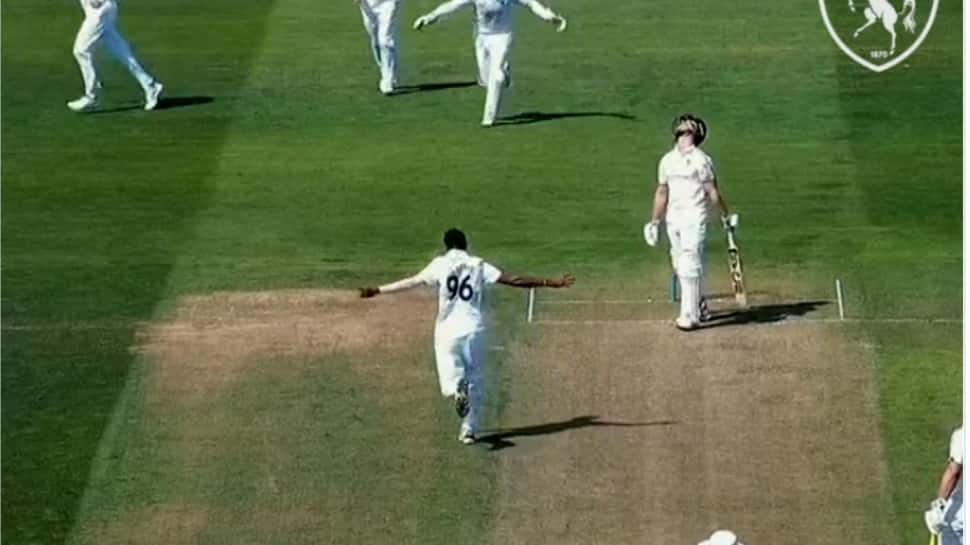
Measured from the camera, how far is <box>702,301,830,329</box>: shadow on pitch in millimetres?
20578

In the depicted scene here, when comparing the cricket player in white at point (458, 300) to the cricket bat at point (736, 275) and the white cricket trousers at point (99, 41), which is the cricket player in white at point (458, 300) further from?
the white cricket trousers at point (99, 41)

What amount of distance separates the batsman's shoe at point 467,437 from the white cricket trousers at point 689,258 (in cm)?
236

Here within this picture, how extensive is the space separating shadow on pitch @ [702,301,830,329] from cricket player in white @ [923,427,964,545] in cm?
448

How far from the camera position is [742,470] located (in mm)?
18203

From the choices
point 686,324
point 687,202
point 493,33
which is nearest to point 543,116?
point 493,33

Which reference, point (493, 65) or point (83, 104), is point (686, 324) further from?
point (83, 104)

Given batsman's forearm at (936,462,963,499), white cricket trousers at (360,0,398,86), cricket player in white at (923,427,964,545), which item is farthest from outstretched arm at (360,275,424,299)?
white cricket trousers at (360,0,398,86)

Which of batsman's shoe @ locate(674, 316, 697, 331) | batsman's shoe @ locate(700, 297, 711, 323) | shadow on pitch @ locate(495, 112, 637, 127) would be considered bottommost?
shadow on pitch @ locate(495, 112, 637, 127)

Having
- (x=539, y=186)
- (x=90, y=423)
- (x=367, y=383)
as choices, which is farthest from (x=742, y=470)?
(x=539, y=186)

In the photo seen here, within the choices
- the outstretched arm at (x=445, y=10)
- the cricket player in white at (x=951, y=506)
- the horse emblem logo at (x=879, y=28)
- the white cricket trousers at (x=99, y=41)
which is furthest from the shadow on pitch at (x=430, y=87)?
the cricket player in white at (x=951, y=506)

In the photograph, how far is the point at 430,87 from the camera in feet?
87.8

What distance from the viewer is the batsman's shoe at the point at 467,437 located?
61.4ft

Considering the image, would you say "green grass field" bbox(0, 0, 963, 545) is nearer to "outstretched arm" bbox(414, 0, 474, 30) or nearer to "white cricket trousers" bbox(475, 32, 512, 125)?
"white cricket trousers" bbox(475, 32, 512, 125)

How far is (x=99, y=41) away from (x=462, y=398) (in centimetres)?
933
